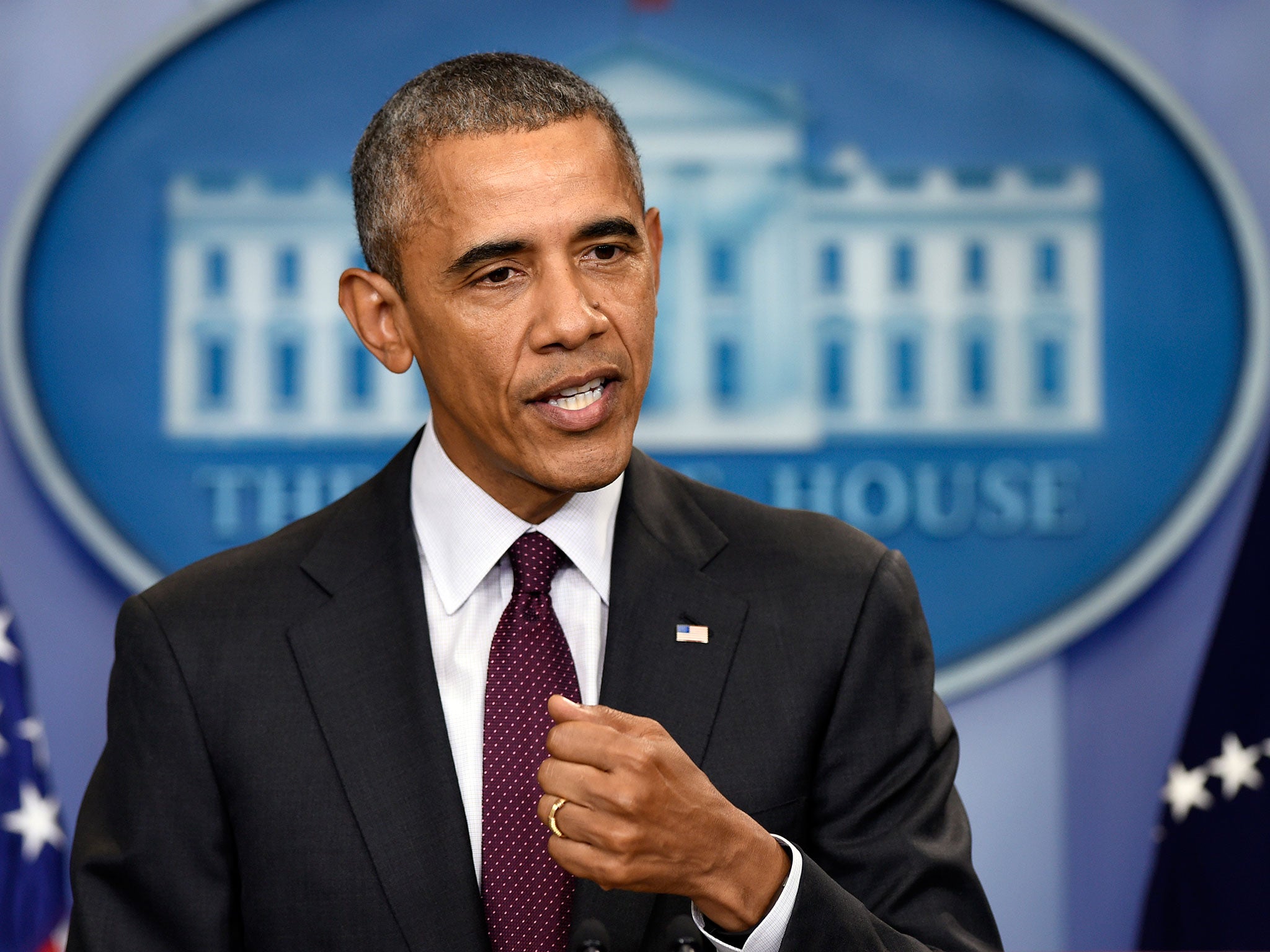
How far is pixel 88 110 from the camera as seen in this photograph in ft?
10.6

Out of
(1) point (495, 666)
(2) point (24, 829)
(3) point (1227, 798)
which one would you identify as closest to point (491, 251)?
(1) point (495, 666)

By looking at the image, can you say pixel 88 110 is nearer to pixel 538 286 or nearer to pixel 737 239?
pixel 737 239

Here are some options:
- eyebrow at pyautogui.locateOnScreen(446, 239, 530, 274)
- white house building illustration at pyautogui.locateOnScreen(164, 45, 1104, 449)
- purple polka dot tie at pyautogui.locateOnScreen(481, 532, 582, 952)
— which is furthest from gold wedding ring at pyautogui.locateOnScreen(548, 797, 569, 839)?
white house building illustration at pyautogui.locateOnScreen(164, 45, 1104, 449)

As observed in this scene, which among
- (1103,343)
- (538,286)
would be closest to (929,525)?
(1103,343)

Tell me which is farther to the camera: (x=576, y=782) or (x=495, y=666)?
(x=495, y=666)

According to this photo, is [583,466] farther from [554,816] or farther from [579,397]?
[554,816]

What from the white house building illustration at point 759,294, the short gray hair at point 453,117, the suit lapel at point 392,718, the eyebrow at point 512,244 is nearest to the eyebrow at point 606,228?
the eyebrow at point 512,244

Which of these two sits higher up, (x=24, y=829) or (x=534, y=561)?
(x=534, y=561)

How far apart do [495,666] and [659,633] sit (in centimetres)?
22

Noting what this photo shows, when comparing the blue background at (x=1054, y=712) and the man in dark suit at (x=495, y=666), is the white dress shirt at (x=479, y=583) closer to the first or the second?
the man in dark suit at (x=495, y=666)

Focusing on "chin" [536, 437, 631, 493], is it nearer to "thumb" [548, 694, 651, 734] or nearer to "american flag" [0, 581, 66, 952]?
"thumb" [548, 694, 651, 734]

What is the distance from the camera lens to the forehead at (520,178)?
1.69 m

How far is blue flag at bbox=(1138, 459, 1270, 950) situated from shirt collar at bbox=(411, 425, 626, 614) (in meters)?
1.82

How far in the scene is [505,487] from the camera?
1873mm
